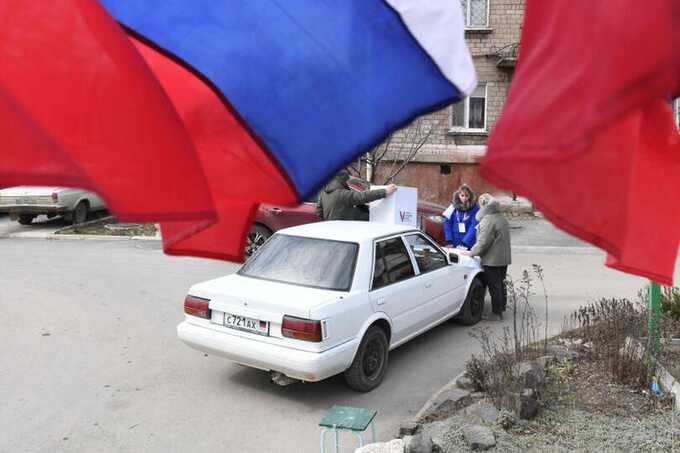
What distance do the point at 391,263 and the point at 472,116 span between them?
14.6 meters

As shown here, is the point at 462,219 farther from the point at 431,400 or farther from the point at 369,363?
the point at 431,400

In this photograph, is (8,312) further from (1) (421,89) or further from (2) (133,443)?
(1) (421,89)

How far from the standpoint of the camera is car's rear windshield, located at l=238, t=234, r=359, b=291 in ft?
19.8

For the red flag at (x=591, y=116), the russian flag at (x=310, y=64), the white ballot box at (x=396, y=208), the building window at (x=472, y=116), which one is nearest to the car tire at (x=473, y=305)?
the white ballot box at (x=396, y=208)

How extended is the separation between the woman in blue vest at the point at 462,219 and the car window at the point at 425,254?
1.30 m

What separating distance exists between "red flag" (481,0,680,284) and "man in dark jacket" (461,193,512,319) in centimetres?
681

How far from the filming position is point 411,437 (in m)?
4.59

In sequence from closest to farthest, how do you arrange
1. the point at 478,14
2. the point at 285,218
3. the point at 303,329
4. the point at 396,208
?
1. the point at 303,329
2. the point at 396,208
3. the point at 285,218
4. the point at 478,14

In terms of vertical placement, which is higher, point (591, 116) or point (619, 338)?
point (591, 116)

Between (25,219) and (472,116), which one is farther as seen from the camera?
(472,116)

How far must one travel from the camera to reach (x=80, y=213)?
18.3 m

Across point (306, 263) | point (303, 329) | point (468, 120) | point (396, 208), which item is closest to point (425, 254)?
point (396, 208)

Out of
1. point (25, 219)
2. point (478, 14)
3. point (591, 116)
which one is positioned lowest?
point (25, 219)

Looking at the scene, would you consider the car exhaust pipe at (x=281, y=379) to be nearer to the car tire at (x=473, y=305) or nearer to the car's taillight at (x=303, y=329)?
the car's taillight at (x=303, y=329)
